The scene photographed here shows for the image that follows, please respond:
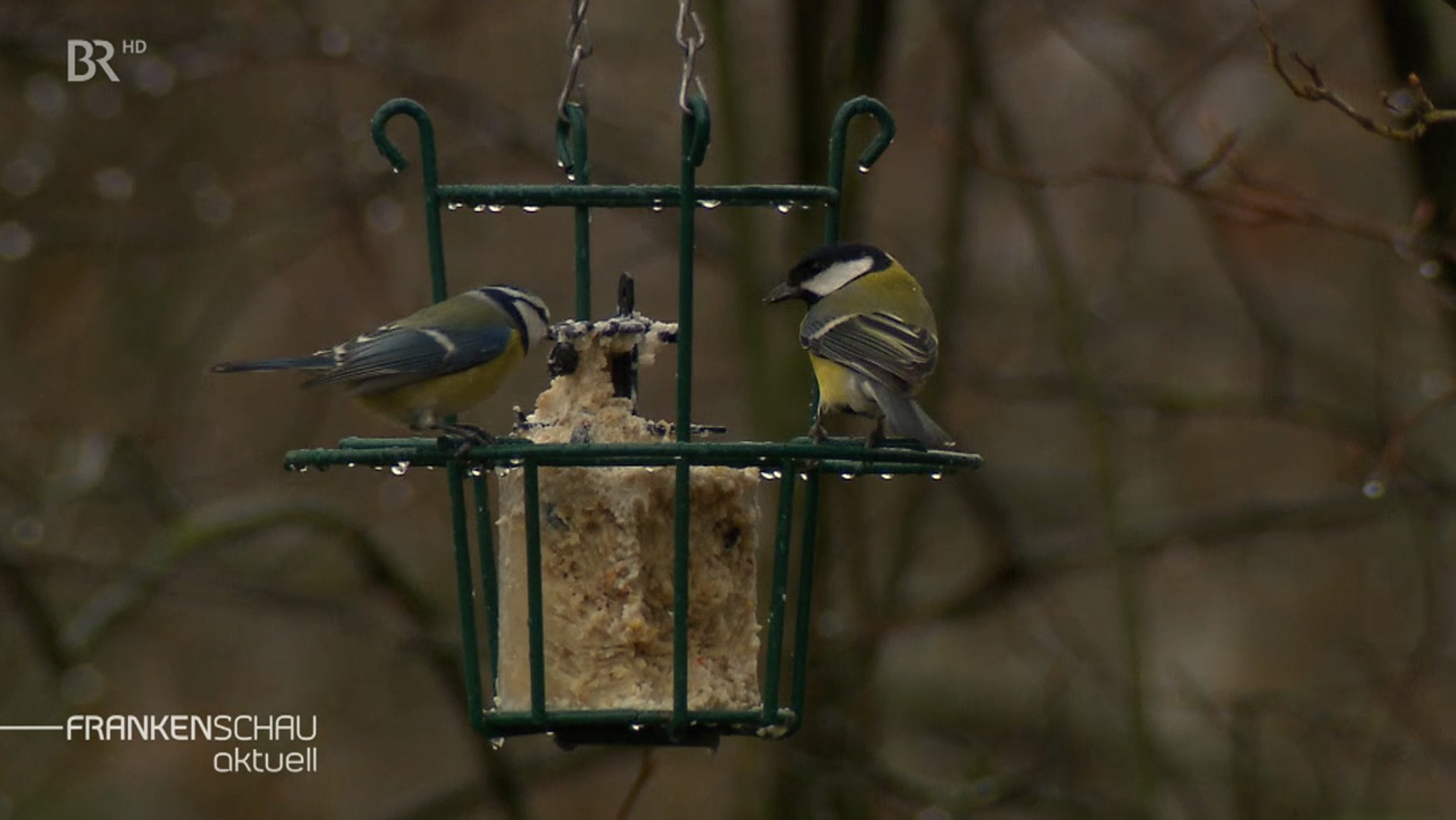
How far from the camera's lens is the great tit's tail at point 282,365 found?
4395 mm

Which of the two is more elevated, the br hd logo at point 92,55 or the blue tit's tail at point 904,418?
the br hd logo at point 92,55

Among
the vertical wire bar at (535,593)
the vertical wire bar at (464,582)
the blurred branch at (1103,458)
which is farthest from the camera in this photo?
the blurred branch at (1103,458)

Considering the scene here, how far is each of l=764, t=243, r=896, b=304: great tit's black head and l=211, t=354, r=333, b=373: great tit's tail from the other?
132 centimetres

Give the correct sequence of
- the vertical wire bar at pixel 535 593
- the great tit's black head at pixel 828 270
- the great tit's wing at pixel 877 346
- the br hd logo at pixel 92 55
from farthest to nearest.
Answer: the br hd logo at pixel 92 55
the great tit's black head at pixel 828 270
the great tit's wing at pixel 877 346
the vertical wire bar at pixel 535 593

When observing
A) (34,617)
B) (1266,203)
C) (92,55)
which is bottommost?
(34,617)

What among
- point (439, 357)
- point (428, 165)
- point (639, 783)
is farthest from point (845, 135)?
point (639, 783)

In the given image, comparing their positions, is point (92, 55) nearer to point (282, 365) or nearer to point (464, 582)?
point (282, 365)

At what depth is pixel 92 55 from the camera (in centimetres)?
805

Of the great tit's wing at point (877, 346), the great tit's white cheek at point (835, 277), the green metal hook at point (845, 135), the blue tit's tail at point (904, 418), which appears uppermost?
the green metal hook at point (845, 135)

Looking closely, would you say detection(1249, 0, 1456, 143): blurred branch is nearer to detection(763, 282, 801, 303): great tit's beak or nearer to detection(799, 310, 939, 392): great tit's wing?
detection(799, 310, 939, 392): great tit's wing

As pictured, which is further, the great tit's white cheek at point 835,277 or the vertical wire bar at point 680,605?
the great tit's white cheek at point 835,277

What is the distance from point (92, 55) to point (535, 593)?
490 centimetres

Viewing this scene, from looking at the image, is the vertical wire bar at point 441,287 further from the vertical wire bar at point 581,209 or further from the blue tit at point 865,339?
the blue tit at point 865,339

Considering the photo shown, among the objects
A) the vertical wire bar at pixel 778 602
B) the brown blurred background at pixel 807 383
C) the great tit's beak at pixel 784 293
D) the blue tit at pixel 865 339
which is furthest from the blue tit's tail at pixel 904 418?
the brown blurred background at pixel 807 383
